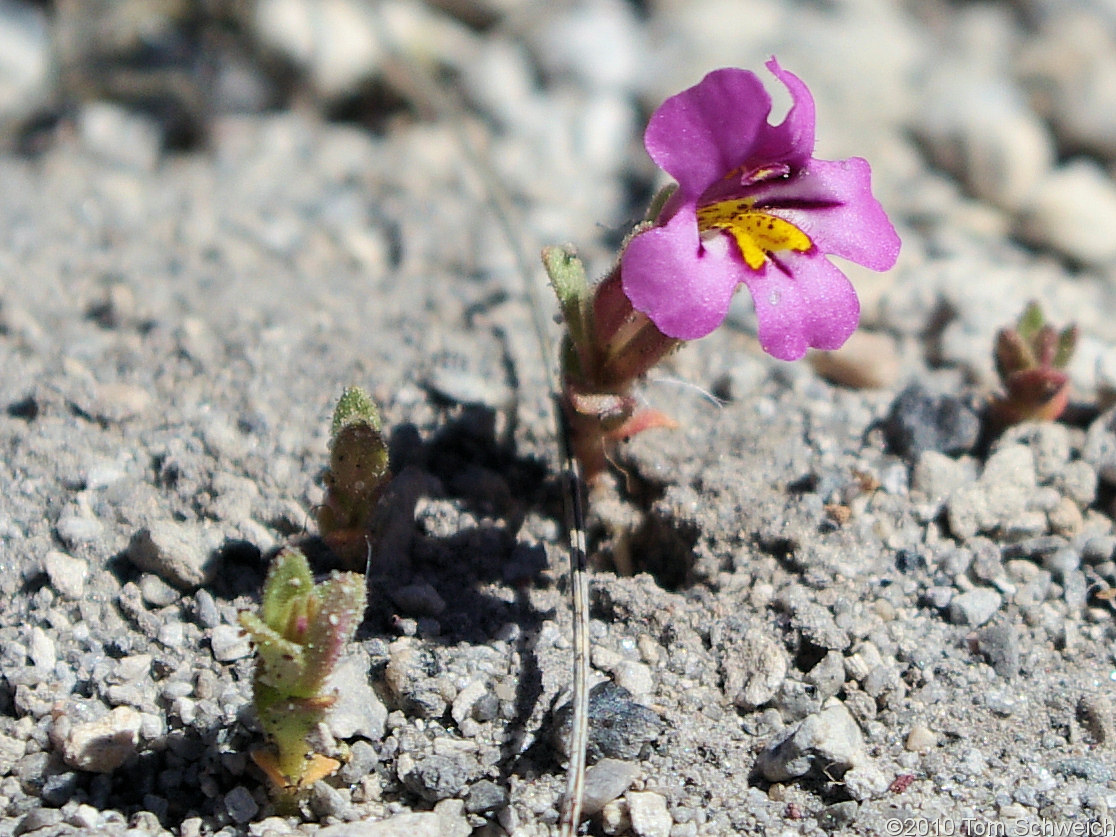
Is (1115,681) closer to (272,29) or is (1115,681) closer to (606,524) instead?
(606,524)

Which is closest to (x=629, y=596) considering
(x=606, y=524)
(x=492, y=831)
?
(x=606, y=524)

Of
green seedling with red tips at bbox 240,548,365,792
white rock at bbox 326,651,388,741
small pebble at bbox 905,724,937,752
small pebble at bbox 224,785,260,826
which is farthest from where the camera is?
small pebble at bbox 905,724,937,752

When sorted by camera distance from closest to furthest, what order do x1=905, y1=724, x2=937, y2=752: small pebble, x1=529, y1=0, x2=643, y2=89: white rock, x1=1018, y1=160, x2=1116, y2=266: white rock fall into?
x1=905, y1=724, x2=937, y2=752: small pebble < x1=1018, y1=160, x2=1116, y2=266: white rock < x1=529, y1=0, x2=643, y2=89: white rock

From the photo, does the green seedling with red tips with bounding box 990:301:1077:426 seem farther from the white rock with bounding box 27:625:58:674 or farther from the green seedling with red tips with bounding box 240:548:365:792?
the white rock with bounding box 27:625:58:674

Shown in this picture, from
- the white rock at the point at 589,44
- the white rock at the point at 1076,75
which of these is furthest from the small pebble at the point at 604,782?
the white rock at the point at 1076,75

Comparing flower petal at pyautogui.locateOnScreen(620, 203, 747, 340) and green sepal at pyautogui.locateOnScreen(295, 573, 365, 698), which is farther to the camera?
flower petal at pyautogui.locateOnScreen(620, 203, 747, 340)

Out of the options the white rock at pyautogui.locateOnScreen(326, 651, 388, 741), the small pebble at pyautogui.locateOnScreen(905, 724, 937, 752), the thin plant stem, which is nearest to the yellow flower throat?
the thin plant stem

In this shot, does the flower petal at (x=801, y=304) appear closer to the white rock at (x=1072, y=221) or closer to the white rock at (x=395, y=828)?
the white rock at (x=395, y=828)

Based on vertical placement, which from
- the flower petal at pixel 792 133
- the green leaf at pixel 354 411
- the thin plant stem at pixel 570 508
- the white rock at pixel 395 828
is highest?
the flower petal at pixel 792 133

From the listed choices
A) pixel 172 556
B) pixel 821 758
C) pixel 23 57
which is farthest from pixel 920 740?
pixel 23 57
